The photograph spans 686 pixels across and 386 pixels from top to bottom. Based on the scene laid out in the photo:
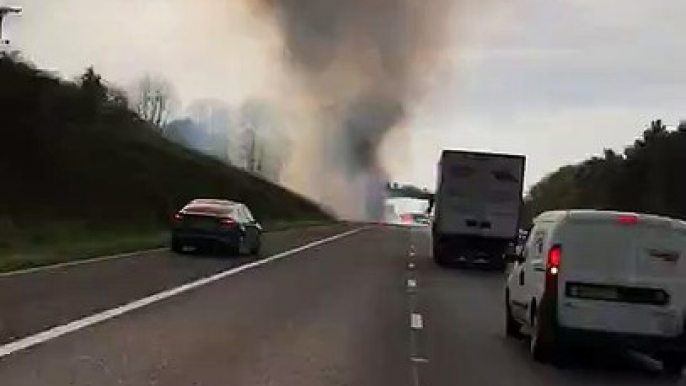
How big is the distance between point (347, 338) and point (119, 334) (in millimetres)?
2971

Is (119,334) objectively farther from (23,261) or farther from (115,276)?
(23,261)

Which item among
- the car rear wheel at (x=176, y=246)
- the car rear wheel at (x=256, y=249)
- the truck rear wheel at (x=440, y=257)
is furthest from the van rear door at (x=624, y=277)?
the truck rear wheel at (x=440, y=257)

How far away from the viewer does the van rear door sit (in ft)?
48.9

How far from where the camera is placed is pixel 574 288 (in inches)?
594

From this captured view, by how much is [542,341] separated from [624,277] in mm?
1193

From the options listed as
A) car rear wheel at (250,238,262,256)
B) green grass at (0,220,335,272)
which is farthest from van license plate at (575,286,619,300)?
car rear wheel at (250,238,262,256)

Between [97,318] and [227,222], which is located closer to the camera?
[97,318]

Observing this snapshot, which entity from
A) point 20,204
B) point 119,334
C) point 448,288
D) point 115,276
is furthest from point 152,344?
point 20,204

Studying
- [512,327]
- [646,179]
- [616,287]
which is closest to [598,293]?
[616,287]

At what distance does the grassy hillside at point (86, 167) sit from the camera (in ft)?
212

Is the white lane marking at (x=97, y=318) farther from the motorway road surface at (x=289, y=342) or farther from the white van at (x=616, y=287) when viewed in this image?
the white van at (x=616, y=287)

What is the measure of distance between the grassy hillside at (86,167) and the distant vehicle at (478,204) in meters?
13.6

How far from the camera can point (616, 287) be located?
15000mm

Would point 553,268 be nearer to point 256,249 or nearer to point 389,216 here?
point 256,249
